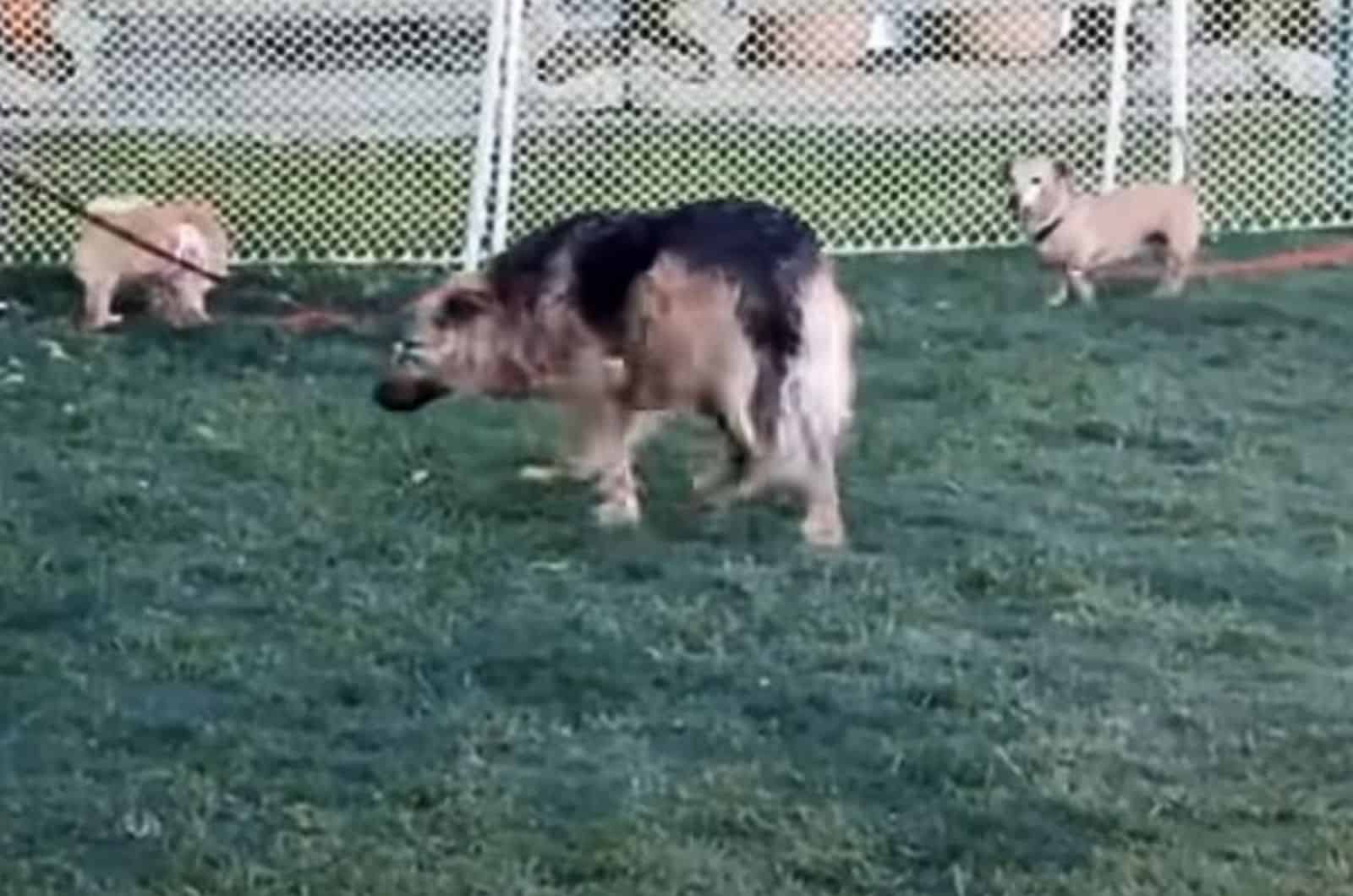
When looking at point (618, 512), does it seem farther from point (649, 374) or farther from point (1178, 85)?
point (1178, 85)

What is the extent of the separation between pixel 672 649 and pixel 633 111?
611 centimetres

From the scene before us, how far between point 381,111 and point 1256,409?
4.30 meters

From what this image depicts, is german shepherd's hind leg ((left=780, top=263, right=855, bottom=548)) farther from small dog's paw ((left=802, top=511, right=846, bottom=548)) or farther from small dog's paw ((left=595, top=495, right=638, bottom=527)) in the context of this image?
small dog's paw ((left=595, top=495, right=638, bottom=527))

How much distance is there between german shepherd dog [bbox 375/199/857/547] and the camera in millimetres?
6785

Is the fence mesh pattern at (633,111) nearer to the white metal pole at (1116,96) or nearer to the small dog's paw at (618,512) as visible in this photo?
the white metal pole at (1116,96)

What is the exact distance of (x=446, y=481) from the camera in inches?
291

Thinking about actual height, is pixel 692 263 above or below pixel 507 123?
below

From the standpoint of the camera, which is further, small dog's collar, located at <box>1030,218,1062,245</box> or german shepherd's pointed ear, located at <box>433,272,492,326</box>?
small dog's collar, located at <box>1030,218,1062,245</box>

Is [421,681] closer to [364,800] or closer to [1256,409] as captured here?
[364,800]

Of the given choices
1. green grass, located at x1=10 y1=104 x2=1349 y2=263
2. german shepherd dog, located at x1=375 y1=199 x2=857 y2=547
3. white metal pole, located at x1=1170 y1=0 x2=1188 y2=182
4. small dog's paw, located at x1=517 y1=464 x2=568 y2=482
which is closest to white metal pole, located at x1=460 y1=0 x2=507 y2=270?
green grass, located at x1=10 y1=104 x2=1349 y2=263

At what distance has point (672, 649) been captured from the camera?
19.5 feet

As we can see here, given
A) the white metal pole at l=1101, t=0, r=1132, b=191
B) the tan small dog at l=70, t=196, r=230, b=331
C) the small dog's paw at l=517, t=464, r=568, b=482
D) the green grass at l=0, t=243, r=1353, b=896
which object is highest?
the white metal pole at l=1101, t=0, r=1132, b=191

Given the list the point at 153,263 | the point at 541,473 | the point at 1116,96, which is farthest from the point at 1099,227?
the point at 541,473

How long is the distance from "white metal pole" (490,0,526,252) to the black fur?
12.5ft
